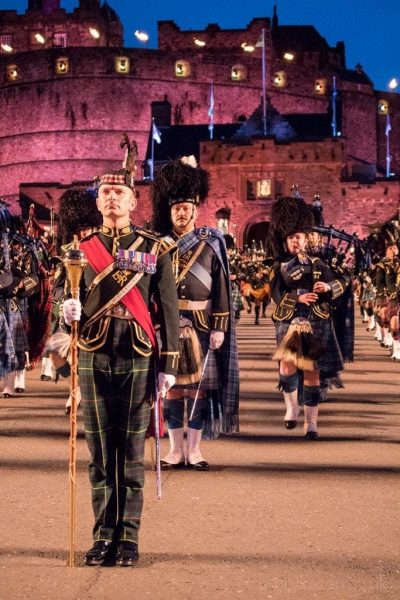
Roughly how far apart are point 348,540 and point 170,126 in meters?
72.1

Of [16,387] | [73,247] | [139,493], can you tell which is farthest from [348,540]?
[16,387]

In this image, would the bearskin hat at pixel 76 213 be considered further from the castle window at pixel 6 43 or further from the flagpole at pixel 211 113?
the castle window at pixel 6 43

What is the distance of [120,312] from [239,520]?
1.41 metres

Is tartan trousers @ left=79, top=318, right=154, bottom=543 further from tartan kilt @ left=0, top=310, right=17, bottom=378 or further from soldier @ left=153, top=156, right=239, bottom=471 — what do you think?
tartan kilt @ left=0, top=310, right=17, bottom=378

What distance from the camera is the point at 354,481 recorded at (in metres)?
7.22

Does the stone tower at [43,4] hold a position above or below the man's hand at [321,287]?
above

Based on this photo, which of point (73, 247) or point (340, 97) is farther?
point (340, 97)

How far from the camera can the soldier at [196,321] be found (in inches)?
305

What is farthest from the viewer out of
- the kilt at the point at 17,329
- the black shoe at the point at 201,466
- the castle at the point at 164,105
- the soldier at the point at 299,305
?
the castle at the point at 164,105

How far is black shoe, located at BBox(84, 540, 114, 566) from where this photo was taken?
16.8ft

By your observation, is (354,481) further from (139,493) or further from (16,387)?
(16,387)

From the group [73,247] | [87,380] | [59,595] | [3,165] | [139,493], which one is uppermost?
[3,165]

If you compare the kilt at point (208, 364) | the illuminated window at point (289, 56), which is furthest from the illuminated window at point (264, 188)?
the kilt at point (208, 364)

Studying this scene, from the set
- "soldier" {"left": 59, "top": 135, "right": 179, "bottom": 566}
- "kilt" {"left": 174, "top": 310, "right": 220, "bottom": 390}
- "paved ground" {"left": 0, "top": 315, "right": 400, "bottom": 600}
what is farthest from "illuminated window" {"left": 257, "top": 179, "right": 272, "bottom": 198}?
"soldier" {"left": 59, "top": 135, "right": 179, "bottom": 566}
